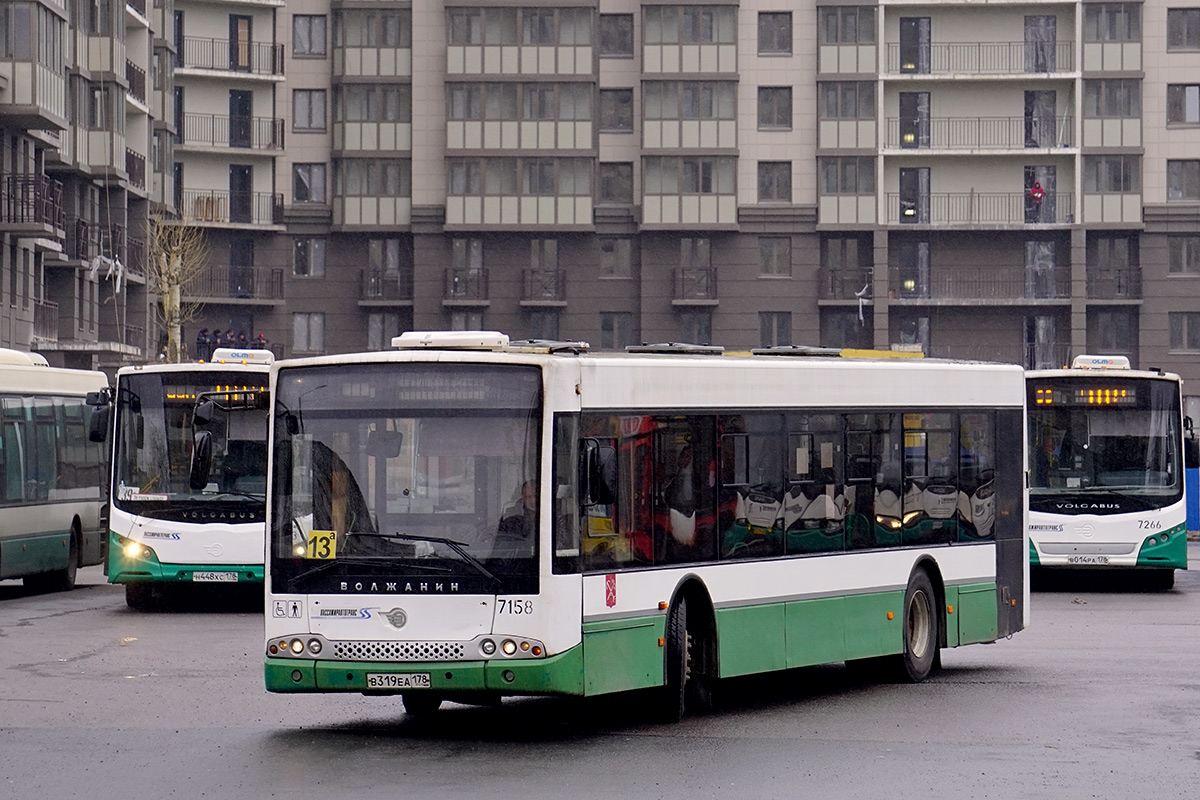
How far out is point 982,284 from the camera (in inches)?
→ 2931

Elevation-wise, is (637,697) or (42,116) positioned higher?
(42,116)

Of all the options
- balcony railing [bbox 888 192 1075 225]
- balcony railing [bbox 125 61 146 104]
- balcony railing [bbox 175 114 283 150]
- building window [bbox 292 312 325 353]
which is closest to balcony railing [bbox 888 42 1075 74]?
balcony railing [bbox 888 192 1075 225]

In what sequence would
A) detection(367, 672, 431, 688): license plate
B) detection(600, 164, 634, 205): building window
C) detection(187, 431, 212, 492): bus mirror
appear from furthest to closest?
detection(600, 164, 634, 205): building window, detection(187, 431, 212, 492): bus mirror, detection(367, 672, 431, 688): license plate

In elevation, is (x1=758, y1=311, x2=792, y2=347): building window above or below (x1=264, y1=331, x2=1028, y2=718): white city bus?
above

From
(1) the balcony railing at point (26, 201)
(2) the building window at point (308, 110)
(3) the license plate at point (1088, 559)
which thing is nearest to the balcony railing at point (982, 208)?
(2) the building window at point (308, 110)

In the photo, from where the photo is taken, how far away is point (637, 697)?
14078 mm

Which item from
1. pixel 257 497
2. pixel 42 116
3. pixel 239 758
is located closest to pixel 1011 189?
pixel 42 116

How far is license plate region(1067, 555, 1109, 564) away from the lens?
90.6 feet

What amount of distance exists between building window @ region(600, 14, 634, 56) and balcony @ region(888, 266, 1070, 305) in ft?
40.4

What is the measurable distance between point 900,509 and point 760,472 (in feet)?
6.93

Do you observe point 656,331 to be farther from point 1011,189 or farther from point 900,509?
point 900,509

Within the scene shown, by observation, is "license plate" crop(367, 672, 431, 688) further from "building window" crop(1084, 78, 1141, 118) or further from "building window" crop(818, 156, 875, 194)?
"building window" crop(1084, 78, 1141, 118)

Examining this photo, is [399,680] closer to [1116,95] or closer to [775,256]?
[775,256]

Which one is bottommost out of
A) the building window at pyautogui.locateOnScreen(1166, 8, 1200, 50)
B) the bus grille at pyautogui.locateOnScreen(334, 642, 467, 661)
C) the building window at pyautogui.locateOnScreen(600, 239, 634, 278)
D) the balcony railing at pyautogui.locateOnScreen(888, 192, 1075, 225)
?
the bus grille at pyautogui.locateOnScreen(334, 642, 467, 661)
